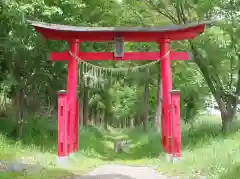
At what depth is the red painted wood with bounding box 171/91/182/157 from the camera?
12203 millimetres

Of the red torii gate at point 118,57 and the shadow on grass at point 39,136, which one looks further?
the shadow on grass at point 39,136

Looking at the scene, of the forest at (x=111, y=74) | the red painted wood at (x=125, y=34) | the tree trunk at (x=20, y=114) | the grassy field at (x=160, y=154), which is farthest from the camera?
the tree trunk at (x=20, y=114)

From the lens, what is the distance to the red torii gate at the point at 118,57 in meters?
12.3

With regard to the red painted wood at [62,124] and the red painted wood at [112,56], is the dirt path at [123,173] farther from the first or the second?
the red painted wood at [112,56]

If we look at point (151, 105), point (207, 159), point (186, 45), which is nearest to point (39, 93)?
point (186, 45)

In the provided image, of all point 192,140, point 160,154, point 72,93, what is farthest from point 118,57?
point 192,140

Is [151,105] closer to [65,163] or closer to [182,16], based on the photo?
[182,16]

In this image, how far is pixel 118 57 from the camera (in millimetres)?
13211

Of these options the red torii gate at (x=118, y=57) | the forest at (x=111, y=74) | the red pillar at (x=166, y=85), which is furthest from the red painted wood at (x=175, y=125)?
the forest at (x=111, y=74)

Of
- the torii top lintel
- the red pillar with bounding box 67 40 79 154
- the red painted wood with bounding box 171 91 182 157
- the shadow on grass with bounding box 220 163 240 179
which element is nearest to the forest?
the shadow on grass with bounding box 220 163 240 179

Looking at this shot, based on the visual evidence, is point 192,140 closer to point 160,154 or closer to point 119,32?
point 160,154

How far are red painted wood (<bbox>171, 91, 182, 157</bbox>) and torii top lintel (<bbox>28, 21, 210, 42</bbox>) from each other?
8.05ft

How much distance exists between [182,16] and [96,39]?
444 cm

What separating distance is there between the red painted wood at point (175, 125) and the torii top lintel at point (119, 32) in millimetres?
2454
